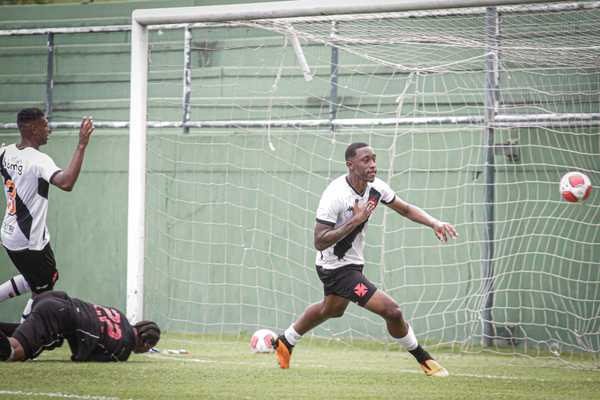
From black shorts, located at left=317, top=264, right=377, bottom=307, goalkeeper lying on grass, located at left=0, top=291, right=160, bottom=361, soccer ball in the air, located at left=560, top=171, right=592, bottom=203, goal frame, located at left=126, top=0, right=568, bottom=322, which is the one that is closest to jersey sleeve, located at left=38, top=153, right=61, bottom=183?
goalkeeper lying on grass, located at left=0, top=291, right=160, bottom=361

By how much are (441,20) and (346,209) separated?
359cm

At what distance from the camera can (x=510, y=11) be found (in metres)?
10.4

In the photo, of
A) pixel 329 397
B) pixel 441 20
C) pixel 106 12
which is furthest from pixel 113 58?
pixel 329 397

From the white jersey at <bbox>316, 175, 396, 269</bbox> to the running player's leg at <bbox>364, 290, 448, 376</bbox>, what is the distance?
45 cm

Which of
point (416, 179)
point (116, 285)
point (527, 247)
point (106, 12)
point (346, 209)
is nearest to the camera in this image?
point (346, 209)

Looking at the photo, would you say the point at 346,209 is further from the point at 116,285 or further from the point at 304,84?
the point at 116,285

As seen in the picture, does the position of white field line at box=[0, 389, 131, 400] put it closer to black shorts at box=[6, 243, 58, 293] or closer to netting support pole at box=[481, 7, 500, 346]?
black shorts at box=[6, 243, 58, 293]

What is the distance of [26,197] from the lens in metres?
8.92

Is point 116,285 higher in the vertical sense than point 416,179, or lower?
lower

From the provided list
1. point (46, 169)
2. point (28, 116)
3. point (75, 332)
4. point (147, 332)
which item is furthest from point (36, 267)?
point (28, 116)

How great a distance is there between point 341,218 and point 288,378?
1.36m

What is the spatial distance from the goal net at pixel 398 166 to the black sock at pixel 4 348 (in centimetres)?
382

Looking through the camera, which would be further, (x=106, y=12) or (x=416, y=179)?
(x=106, y=12)

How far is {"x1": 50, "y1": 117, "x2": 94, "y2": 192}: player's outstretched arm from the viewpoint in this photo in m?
8.52
